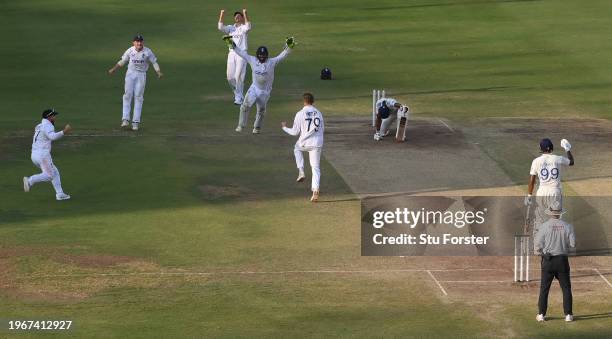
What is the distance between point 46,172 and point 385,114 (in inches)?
345

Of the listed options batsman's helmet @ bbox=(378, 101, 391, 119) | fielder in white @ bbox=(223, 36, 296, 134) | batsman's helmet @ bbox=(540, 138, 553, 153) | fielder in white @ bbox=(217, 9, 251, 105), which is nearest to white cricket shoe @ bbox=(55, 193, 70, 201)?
fielder in white @ bbox=(223, 36, 296, 134)

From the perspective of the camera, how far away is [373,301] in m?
20.9

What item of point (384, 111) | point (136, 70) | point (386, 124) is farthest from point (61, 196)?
point (386, 124)

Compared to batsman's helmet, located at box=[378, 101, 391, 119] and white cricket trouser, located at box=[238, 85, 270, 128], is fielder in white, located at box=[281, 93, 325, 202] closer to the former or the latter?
batsman's helmet, located at box=[378, 101, 391, 119]

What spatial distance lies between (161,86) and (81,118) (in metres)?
4.99

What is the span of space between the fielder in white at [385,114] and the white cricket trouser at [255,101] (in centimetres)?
279

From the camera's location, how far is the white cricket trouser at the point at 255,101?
1222 inches

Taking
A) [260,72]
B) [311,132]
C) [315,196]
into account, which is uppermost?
[260,72]

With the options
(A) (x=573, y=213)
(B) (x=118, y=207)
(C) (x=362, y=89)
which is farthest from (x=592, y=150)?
(B) (x=118, y=207)

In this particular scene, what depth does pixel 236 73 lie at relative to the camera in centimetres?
3562

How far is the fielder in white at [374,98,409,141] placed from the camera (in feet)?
101

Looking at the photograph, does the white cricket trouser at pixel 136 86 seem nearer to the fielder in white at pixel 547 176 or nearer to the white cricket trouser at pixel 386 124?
the white cricket trouser at pixel 386 124

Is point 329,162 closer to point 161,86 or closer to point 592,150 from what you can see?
point 592,150

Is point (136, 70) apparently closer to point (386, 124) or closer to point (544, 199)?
point (386, 124)
